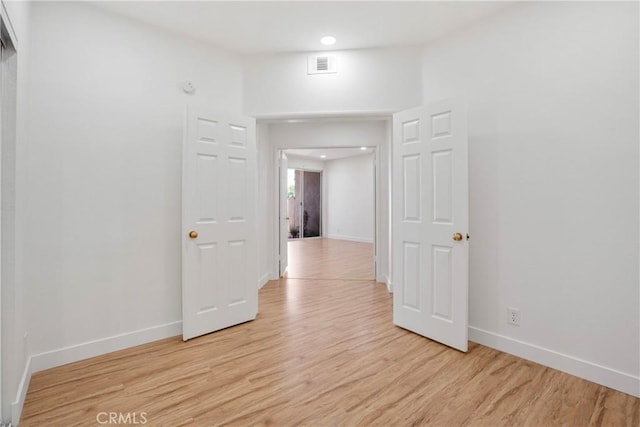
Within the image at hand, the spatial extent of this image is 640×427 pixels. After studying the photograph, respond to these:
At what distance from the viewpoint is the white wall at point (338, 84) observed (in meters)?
3.17

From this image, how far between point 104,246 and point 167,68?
5.53 ft

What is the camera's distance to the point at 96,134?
2.45 m

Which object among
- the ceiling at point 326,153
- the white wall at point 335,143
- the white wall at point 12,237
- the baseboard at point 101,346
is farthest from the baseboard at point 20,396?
the ceiling at point 326,153

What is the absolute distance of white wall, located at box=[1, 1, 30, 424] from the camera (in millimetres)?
1648

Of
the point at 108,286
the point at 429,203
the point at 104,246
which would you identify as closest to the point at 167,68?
the point at 104,246

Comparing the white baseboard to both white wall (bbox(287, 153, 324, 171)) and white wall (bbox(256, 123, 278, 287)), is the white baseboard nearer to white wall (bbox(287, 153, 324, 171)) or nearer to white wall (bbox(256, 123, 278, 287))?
white wall (bbox(256, 123, 278, 287))

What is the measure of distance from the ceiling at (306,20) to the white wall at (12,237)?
99 centimetres

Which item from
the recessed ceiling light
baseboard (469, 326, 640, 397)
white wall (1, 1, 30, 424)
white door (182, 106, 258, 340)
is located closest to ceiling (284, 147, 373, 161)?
the recessed ceiling light

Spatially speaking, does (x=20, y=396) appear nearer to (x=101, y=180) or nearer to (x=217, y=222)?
(x=101, y=180)

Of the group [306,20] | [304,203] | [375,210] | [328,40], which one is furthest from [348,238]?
[306,20]

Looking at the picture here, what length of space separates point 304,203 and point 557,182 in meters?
8.48

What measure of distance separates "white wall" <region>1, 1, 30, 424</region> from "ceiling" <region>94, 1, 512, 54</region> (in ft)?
3.23

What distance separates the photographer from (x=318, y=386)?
6.61ft

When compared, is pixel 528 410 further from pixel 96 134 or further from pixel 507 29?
pixel 96 134
